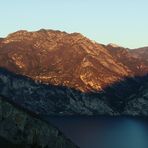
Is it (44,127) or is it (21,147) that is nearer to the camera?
(21,147)

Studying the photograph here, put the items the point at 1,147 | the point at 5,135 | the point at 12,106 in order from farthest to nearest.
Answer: the point at 12,106 → the point at 5,135 → the point at 1,147

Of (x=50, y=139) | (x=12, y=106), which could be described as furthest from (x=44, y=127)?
(x=12, y=106)

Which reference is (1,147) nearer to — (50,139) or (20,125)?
(20,125)

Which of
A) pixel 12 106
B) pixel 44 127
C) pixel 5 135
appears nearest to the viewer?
pixel 5 135

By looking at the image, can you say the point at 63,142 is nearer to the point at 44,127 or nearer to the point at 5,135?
the point at 44,127

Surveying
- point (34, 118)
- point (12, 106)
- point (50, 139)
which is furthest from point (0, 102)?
point (50, 139)

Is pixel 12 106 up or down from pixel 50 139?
up
